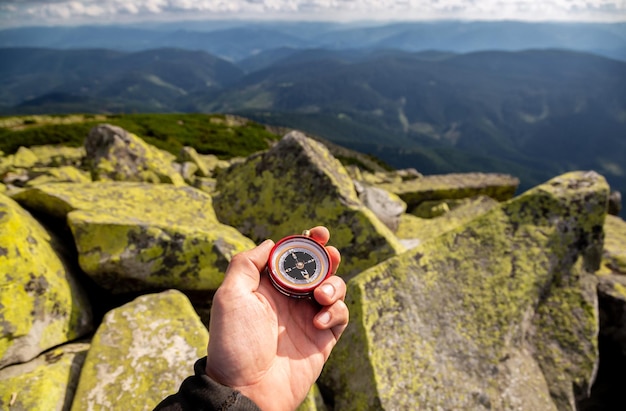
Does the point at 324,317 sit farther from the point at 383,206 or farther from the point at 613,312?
the point at 383,206

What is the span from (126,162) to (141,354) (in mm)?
11937

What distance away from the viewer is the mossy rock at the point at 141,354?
633cm

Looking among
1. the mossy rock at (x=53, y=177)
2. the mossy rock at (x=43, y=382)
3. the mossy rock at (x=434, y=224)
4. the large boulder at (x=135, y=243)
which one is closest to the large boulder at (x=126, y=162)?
the mossy rock at (x=53, y=177)

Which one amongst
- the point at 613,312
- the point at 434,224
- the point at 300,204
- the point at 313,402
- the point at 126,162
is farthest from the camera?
the point at 434,224

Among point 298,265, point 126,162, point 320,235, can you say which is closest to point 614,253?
point 320,235

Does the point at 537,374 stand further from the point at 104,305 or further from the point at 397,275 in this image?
the point at 104,305

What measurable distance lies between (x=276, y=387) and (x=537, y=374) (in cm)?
690

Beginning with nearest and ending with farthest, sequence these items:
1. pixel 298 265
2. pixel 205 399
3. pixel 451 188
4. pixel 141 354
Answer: pixel 205 399, pixel 298 265, pixel 141 354, pixel 451 188

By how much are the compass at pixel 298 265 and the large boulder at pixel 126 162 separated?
12312mm

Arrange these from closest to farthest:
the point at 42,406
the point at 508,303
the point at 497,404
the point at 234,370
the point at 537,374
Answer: the point at 234,370, the point at 42,406, the point at 497,404, the point at 537,374, the point at 508,303

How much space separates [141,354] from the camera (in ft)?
23.2

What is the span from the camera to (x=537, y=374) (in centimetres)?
816

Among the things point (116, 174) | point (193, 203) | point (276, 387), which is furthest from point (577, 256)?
point (116, 174)

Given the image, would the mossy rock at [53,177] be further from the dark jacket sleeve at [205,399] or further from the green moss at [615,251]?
the green moss at [615,251]
